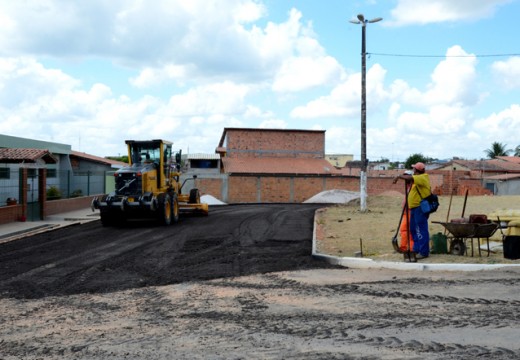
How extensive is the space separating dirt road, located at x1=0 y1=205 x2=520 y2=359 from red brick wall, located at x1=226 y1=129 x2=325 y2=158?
38542mm

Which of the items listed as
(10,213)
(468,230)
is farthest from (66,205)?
(468,230)

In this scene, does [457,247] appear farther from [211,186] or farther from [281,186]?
[281,186]

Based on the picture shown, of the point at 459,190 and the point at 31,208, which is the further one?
the point at 459,190

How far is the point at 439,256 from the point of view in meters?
11.0

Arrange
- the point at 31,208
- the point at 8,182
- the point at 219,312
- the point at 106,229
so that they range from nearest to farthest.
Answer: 1. the point at 219,312
2. the point at 106,229
3. the point at 8,182
4. the point at 31,208

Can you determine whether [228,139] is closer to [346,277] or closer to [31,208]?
[31,208]

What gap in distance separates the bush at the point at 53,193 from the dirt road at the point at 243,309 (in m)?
13.0

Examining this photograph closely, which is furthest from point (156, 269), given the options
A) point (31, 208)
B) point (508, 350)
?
point (31, 208)

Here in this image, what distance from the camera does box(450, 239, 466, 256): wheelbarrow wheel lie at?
436 inches

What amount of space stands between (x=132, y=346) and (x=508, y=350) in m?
3.71

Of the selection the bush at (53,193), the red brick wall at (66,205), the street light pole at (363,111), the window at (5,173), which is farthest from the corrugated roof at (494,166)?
the window at (5,173)

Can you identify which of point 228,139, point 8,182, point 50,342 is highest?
point 228,139

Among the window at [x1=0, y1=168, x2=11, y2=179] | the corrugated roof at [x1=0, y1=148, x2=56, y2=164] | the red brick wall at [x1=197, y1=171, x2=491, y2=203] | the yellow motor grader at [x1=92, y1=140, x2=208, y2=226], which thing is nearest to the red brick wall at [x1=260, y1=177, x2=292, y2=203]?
the red brick wall at [x1=197, y1=171, x2=491, y2=203]

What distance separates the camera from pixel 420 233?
10969 mm
